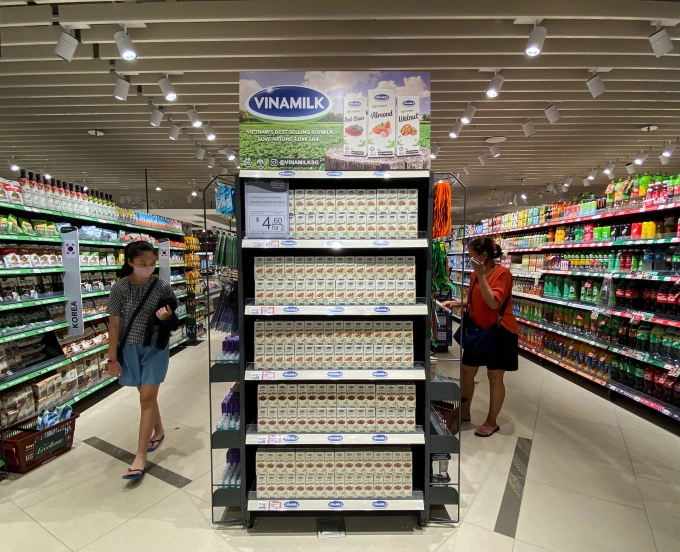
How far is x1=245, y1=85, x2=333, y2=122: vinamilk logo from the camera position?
2197 mm

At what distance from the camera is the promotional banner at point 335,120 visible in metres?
2.20

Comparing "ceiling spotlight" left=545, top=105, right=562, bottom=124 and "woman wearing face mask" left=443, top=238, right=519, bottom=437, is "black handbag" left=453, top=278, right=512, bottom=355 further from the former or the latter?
"ceiling spotlight" left=545, top=105, right=562, bottom=124

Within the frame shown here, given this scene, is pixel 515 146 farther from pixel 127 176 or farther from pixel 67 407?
pixel 127 176

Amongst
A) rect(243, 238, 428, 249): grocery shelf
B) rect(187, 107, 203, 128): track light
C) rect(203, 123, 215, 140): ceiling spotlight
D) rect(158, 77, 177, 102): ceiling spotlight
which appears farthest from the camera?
rect(203, 123, 215, 140): ceiling spotlight

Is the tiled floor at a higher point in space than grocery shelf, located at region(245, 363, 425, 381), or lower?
lower

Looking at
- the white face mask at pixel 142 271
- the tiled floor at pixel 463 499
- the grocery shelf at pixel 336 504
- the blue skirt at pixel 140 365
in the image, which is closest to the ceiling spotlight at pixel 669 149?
the tiled floor at pixel 463 499

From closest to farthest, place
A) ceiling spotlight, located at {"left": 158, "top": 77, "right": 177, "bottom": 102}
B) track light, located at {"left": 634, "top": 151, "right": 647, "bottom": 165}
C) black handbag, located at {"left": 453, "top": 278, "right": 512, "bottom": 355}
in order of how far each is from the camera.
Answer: black handbag, located at {"left": 453, "top": 278, "right": 512, "bottom": 355} < ceiling spotlight, located at {"left": 158, "top": 77, "right": 177, "bottom": 102} < track light, located at {"left": 634, "top": 151, "right": 647, "bottom": 165}

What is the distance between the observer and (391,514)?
243 centimetres

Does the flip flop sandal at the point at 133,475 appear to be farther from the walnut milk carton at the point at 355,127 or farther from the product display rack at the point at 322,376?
the walnut milk carton at the point at 355,127

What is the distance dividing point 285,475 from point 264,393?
0.52 metres

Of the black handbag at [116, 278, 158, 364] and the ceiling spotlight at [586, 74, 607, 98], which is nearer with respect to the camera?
the black handbag at [116, 278, 158, 364]

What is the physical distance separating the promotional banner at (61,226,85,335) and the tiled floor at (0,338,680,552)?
1018mm

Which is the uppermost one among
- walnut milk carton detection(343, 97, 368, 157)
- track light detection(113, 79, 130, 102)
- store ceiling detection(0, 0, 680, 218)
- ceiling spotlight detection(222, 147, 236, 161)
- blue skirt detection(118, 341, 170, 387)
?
store ceiling detection(0, 0, 680, 218)

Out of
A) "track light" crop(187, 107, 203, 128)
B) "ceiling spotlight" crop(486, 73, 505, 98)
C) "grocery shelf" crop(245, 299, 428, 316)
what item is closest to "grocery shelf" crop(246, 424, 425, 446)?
"grocery shelf" crop(245, 299, 428, 316)
